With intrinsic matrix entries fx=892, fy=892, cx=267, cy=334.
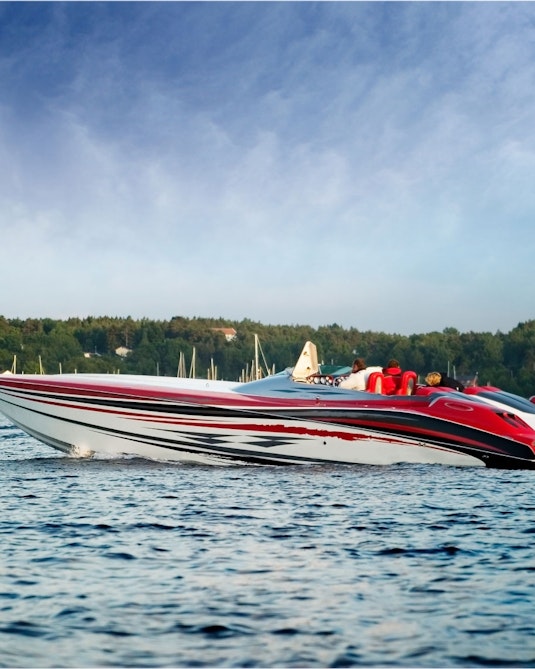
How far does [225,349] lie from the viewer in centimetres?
Answer: 13300

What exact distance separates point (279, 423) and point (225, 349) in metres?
118

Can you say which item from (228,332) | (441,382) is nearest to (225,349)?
(228,332)

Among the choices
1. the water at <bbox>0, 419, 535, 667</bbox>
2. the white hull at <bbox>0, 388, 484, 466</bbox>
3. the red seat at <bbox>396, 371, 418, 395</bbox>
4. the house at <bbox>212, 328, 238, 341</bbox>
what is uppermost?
the house at <bbox>212, 328, 238, 341</bbox>

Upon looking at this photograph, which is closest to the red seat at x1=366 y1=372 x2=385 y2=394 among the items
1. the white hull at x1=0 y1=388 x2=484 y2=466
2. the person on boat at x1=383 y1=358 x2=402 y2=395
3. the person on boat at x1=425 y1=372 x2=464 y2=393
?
the person on boat at x1=383 y1=358 x2=402 y2=395

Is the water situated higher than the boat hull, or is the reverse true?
the boat hull

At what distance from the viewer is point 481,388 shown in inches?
642

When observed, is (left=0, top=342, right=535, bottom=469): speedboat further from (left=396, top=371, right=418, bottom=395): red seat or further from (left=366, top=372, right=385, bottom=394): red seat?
(left=366, top=372, right=385, bottom=394): red seat

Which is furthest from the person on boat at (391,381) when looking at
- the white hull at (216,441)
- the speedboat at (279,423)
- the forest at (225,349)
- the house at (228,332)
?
the house at (228,332)

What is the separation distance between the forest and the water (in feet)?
283

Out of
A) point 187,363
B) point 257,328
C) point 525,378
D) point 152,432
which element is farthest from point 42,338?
point 152,432

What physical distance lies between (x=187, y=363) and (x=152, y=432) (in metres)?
112

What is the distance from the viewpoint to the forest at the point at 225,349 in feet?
370

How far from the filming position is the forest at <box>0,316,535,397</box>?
112875 millimetres

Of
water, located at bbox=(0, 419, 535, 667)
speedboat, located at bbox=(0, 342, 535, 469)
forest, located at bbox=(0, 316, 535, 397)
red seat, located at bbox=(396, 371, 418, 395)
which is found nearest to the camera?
water, located at bbox=(0, 419, 535, 667)
